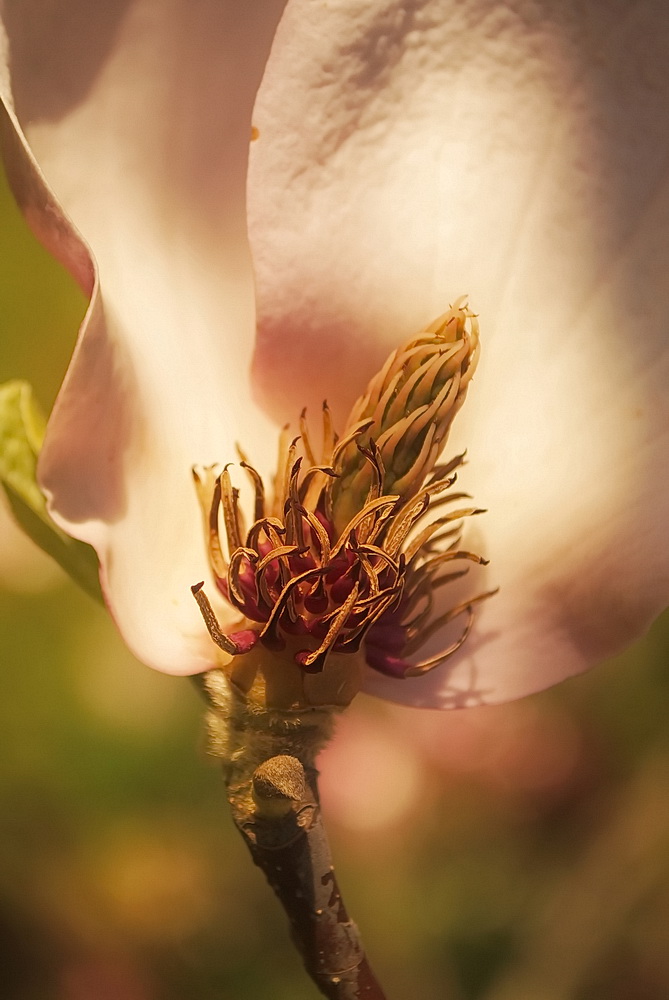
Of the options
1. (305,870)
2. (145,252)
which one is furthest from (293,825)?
(145,252)

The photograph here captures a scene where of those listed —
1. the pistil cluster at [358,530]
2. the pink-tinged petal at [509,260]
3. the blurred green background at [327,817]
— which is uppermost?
the pink-tinged petal at [509,260]

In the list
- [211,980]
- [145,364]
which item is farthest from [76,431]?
[211,980]

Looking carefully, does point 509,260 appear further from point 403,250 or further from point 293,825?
point 293,825

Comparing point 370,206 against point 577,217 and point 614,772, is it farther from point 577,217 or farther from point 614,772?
point 614,772

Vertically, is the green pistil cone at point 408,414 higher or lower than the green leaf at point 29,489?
higher
